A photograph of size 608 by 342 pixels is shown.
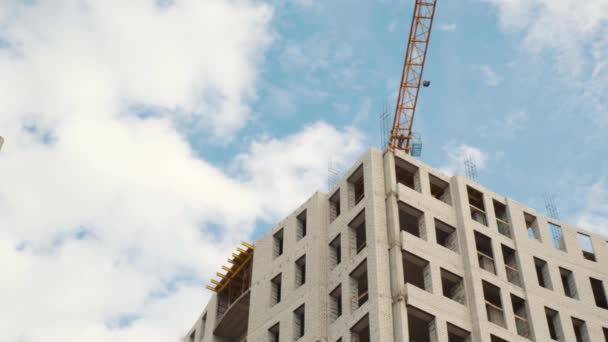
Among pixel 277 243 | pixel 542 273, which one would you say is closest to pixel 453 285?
pixel 542 273

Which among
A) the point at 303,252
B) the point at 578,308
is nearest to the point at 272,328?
the point at 303,252

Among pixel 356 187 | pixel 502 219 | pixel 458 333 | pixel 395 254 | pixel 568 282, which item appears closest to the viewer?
pixel 458 333

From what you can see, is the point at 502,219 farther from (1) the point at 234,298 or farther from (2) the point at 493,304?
(1) the point at 234,298

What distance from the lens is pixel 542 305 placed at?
71.6 metres

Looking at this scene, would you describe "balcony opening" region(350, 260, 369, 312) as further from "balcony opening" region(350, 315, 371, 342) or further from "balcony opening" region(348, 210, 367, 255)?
"balcony opening" region(348, 210, 367, 255)

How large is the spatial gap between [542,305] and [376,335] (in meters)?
17.2

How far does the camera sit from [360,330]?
6488 cm

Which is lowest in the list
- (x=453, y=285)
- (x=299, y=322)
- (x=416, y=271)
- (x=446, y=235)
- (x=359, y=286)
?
(x=299, y=322)

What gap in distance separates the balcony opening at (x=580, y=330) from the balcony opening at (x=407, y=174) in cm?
1640

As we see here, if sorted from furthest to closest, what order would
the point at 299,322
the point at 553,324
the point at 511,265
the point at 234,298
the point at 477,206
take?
1. the point at 234,298
2. the point at 477,206
3. the point at 511,265
4. the point at 553,324
5. the point at 299,322

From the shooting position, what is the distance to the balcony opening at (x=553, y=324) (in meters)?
71.4

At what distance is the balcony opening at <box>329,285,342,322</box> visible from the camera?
68.9 m

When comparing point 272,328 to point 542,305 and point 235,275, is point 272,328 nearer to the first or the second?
point 235,275

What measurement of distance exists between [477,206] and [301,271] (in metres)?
16.2
